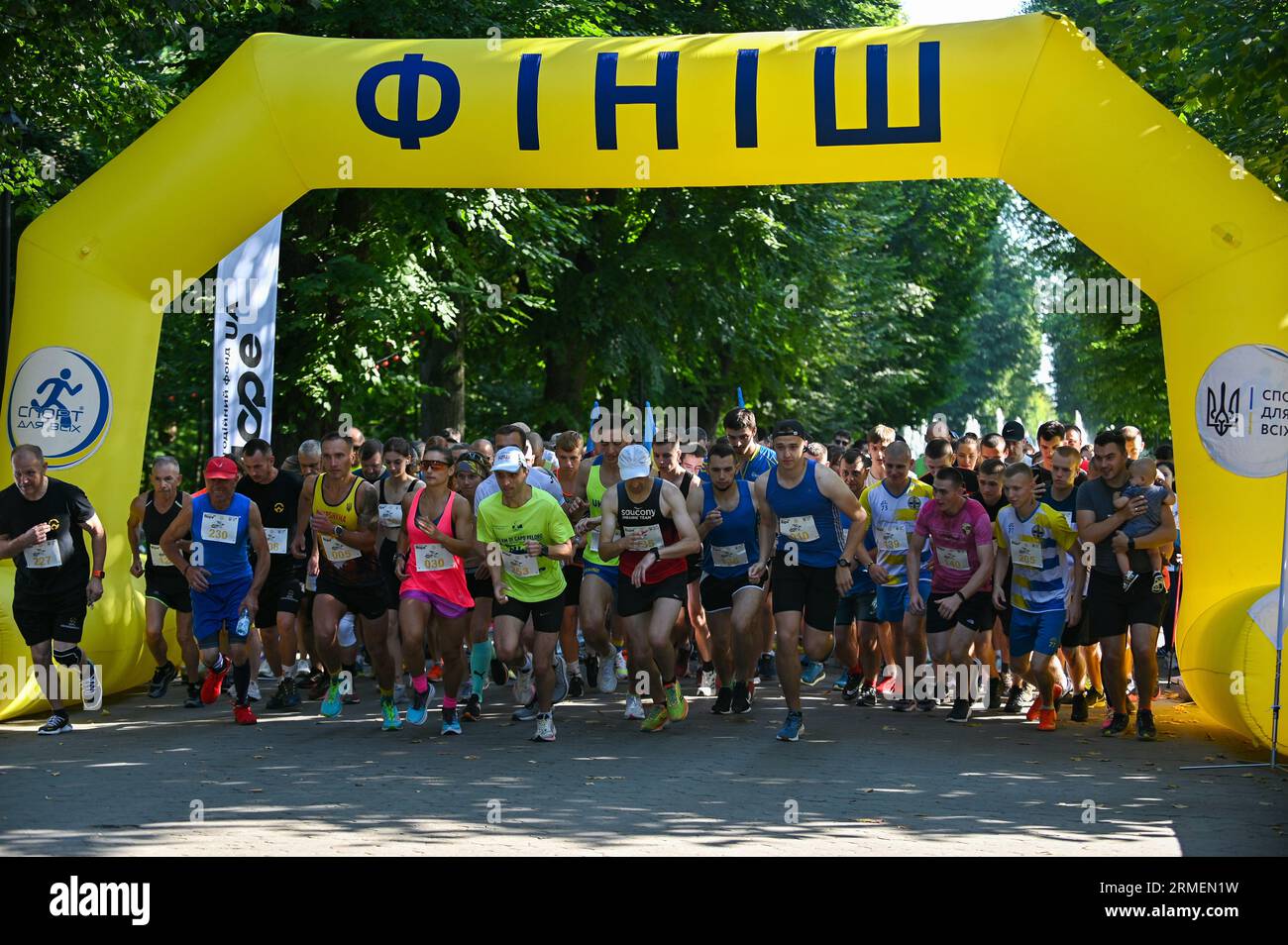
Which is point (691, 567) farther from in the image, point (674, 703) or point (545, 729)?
point (545, 729)

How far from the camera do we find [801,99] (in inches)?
429

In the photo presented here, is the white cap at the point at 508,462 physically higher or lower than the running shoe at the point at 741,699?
higher

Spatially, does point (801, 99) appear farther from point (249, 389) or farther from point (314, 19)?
point (314, 19)

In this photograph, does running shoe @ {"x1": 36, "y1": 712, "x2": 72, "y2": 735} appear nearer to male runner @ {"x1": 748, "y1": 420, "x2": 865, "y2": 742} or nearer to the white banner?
the white banner

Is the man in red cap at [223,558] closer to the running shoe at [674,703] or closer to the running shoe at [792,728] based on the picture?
the running shoe at [674,703]

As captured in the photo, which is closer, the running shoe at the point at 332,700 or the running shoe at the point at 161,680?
the running shoe at the point at 332,700

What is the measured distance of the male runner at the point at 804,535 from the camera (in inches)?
435

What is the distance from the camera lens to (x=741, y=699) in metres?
12.0

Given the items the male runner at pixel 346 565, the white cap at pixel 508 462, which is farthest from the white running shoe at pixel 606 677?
the white cap at pixel 508 462

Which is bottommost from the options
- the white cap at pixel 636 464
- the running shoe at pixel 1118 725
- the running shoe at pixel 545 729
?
the running shoe at pixel 1118 725

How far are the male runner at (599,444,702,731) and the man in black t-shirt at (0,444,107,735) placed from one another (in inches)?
141

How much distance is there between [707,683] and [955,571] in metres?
2.84

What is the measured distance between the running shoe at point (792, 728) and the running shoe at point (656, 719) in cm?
85

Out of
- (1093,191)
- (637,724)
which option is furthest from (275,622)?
(1093,191)
